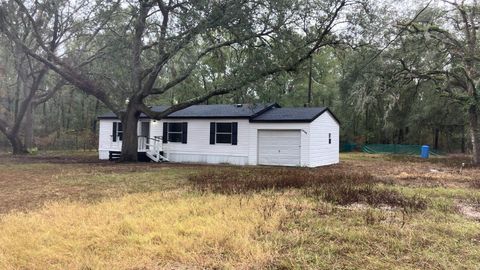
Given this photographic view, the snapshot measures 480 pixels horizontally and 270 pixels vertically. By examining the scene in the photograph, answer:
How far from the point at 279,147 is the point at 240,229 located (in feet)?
46.8

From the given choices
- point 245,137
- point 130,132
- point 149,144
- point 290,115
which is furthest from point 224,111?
point 130,132

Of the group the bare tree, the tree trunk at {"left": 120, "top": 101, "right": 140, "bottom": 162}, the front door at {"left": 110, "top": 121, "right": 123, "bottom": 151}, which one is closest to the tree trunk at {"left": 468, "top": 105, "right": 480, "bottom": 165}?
the bare tree

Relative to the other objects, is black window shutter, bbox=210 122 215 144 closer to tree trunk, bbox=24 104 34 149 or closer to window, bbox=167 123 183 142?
window, bbox=167 123 183 142

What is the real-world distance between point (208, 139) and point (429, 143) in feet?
92.8

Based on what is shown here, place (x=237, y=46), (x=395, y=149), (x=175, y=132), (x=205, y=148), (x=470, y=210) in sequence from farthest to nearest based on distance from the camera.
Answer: (x=395, y=149)
(x=175, y=132)
(x=205, y=148)
(x=237, y=46)
(x=470, y=210)

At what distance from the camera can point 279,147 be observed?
19.5 meters

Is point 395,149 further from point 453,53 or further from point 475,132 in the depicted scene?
point 453,53

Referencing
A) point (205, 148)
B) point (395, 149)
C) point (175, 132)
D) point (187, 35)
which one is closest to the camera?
point (187, 35)

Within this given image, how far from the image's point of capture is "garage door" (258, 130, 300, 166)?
19.2 m

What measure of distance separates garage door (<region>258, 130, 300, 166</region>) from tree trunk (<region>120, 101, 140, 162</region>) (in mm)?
6231

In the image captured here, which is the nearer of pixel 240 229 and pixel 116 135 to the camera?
pixel 240 229

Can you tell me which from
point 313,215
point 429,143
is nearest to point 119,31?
point 313,215

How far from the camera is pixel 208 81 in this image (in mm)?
38969

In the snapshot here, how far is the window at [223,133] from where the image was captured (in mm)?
20250
